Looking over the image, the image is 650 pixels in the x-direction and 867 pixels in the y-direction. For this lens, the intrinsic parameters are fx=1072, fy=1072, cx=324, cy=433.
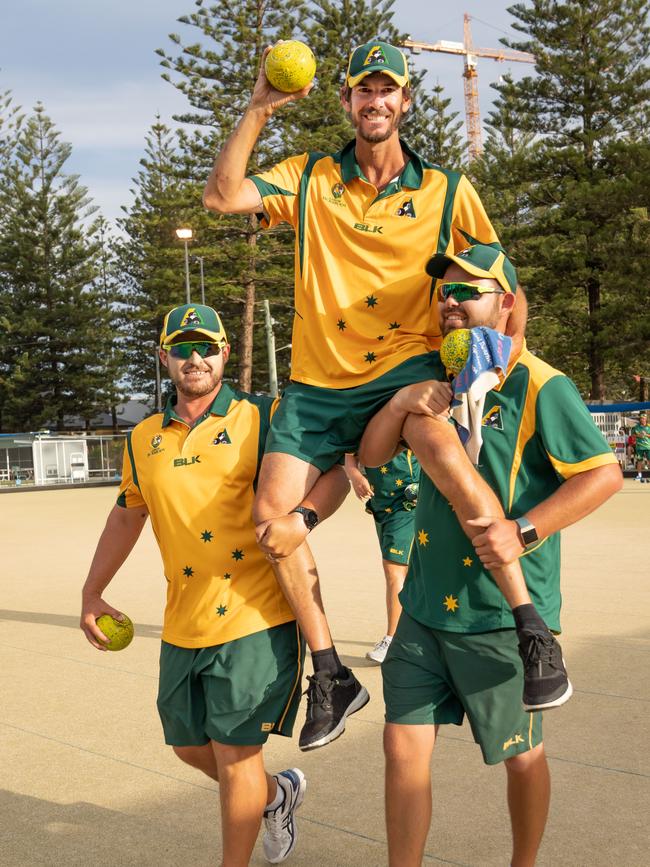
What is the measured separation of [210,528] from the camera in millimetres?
3771

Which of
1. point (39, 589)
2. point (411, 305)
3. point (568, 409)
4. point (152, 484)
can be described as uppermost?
point (411, 305)

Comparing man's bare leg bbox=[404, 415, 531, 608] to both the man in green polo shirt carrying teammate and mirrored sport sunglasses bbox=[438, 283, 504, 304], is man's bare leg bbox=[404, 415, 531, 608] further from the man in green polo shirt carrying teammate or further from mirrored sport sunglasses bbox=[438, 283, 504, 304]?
mirrored sport sunglasses bbox=[438, 283, 504, 304]

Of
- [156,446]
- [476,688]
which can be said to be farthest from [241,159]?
[476,688]

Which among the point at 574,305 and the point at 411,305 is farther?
the point at 574,305

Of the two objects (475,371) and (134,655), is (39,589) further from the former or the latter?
(475,371)

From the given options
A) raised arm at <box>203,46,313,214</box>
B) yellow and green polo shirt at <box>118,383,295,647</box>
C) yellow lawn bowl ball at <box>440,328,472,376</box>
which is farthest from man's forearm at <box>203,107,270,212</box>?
yellow lawn bowl ball at <box>440,328,472,376</box>

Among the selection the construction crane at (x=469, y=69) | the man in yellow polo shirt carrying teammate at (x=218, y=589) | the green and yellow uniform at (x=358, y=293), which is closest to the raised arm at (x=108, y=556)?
the man in yellow polo shirt carrying teammate at (x=218, y=589)

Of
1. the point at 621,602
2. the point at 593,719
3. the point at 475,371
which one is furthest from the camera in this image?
the point at 621,602

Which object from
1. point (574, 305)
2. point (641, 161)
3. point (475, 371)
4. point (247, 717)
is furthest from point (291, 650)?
point (574, 305)

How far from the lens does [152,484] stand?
3.87 metres

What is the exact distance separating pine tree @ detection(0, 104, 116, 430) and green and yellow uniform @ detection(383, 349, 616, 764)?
56061mm

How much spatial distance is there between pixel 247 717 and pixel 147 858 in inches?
32.5

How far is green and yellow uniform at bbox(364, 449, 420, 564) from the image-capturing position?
23.2ft

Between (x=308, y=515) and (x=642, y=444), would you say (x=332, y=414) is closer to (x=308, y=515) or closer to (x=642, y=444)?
(x=308, y=515)
